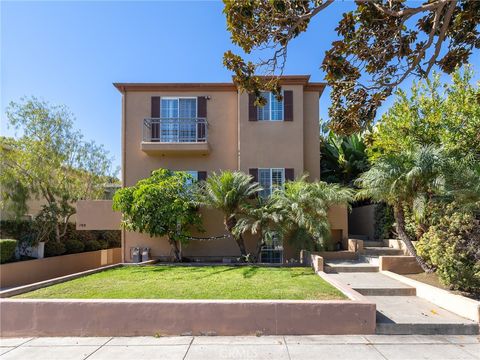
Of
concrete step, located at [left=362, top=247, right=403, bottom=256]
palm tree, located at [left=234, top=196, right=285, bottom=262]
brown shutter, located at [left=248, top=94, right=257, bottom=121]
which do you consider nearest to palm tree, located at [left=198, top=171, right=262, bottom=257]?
palm tree, located at [left=234, top=196, right=285, bottom=262]

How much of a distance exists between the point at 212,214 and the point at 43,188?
26.8ft

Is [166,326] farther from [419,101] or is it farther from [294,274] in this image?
[419,101]

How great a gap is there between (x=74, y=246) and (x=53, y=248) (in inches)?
56.8

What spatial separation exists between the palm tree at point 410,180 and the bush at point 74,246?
13921 mm

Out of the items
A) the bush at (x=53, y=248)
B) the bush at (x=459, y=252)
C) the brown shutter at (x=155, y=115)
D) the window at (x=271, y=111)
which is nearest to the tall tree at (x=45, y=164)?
the bush at (x=53, y=248)

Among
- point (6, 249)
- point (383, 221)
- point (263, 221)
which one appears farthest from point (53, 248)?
point (383, 221)

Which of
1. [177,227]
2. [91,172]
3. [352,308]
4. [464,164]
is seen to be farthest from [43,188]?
[464,164]

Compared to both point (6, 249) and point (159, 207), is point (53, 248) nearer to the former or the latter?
point (6, 249)

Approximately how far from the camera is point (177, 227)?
501 inches

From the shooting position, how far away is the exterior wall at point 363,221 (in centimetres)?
1582

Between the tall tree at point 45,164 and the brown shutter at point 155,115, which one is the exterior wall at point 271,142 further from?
the tall tree at point 45,164

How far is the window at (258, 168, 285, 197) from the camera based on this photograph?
1430 centimetres

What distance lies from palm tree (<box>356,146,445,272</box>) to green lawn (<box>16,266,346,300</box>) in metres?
3.33

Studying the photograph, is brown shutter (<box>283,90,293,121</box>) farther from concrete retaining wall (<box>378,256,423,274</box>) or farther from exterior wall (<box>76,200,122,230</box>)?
exterior wall (<box>76,200,122,230</box>)
